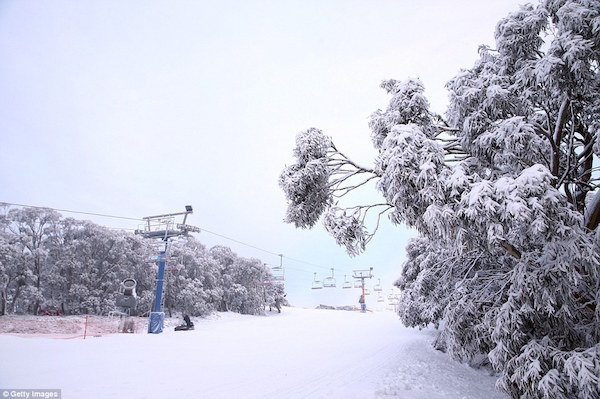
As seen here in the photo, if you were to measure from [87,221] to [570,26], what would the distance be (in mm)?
32451

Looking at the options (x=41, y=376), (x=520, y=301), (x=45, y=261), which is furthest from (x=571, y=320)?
(x=45, y=261)

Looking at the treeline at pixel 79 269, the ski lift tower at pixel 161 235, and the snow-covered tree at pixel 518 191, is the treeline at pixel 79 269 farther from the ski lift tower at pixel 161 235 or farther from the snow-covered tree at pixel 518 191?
the snow-covered tree at pixel 518 191

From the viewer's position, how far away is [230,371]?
28.7 ft

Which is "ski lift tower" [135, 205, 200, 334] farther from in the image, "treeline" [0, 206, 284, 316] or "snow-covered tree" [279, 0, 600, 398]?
"snow-covered tree" [279, 0, 600, 398]

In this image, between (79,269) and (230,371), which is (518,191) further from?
(79,269)

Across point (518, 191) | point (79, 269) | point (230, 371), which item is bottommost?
point (230, 371)

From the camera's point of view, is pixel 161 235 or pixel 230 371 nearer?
pixel 230 371

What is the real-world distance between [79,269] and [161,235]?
10.6m

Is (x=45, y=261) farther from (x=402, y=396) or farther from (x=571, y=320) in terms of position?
(x=571, y=320)

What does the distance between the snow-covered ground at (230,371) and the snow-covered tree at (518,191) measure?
2.77 metres

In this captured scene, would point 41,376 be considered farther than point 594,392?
Yes

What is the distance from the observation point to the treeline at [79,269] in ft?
76.0

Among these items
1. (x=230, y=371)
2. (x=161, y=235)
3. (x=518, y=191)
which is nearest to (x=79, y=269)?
(x=161, y=235)

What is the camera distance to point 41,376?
711cm
